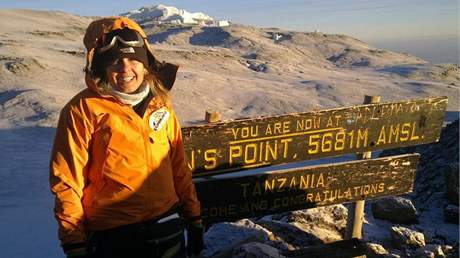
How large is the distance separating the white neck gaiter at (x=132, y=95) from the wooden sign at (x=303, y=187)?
1291 millimetres

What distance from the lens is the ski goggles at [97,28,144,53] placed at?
2553 mm

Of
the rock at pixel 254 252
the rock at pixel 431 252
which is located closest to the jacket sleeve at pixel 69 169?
the rock at pixel 254 252

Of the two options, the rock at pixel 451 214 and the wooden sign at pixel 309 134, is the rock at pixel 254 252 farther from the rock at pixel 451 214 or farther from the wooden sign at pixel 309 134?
the rock at pixel 451 214

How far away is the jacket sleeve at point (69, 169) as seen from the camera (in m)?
2.34

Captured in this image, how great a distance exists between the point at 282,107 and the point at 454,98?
43.9ft

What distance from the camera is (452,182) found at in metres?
7.12

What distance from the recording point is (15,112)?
15031 mm

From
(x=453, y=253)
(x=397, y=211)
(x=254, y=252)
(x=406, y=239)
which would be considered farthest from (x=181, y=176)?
(x=397, y=211)

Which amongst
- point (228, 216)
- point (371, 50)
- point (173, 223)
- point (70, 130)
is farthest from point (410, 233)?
point (371, 50)

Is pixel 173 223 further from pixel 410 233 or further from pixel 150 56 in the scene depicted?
pixel 410 233

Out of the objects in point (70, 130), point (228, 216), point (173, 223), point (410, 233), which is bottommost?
point (410, 233)

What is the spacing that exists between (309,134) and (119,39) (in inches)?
85.1

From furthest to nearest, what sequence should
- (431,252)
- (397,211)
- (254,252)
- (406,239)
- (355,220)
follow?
1. (397,211)
2. (406,239)
3. (431,252)
4. (355,220)
5. (254,252)

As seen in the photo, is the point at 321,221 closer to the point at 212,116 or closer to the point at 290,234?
the point at 290,234
